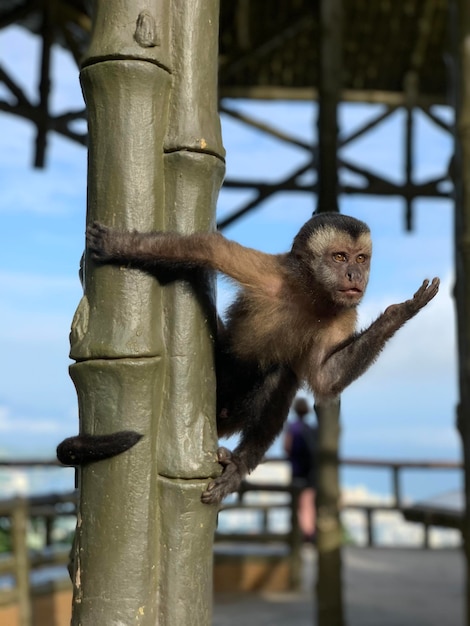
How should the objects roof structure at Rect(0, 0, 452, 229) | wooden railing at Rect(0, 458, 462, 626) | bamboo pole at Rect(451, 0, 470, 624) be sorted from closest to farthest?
bamboo pole at Rect(451, 0, 470, 624) < wooden railing at Rect(0, 458, 462, 626) < roof structure at Rect(0, 0, 452, 229)

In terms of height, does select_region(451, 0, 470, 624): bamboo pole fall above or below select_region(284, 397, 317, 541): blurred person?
above

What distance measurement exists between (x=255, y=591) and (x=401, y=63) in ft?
16.7

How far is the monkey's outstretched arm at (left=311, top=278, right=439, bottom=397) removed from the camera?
218 cm

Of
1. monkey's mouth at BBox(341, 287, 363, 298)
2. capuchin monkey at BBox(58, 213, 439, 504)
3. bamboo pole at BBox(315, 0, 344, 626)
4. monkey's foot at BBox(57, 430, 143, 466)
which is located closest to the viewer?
monkey's foot at BBox(57, 430, 143, 466)

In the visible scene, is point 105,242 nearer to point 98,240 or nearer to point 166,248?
point 98,240

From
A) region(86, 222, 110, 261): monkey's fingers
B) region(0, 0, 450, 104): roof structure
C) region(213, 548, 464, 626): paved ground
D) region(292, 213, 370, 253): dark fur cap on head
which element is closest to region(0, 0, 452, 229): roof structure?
region(0, 0, 450, 104): roof structure

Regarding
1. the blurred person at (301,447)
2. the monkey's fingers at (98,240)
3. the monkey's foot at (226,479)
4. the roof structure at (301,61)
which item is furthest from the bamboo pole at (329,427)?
the monkey's fingers at (98,240)

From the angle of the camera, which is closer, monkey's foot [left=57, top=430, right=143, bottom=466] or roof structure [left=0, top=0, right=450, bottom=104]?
monkey's foot [left=57, top=430, right=143, bottom=466]

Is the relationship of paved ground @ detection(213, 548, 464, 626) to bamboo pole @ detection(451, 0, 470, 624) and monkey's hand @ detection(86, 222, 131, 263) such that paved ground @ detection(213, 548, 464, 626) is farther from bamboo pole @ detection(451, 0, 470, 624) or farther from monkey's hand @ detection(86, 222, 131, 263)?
monkey's hand @ detection(86, 222, 131, 263)

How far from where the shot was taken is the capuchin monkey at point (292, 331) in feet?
7.77

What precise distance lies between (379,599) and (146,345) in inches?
227

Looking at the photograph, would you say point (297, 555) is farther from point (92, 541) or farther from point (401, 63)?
point (92, 541)

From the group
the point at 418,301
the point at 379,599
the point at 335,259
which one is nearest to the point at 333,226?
the point at 335,259

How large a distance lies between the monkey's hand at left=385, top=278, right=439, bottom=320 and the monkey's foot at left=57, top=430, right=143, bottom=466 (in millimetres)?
825
